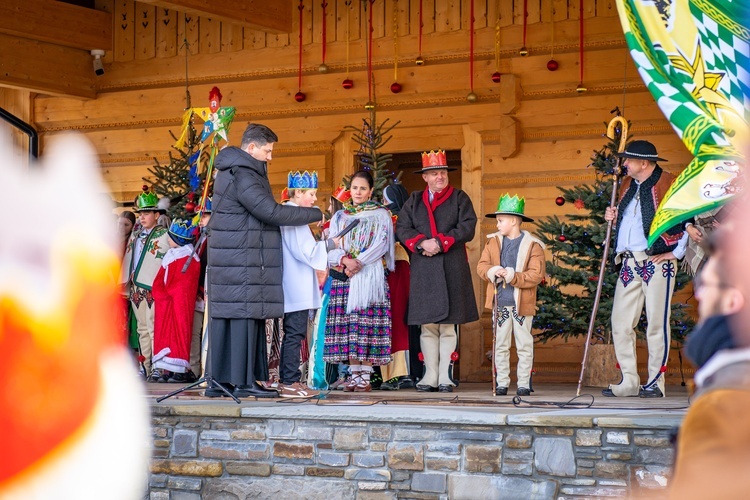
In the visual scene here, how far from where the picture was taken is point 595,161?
895 centimetres

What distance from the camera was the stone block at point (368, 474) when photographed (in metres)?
6.41

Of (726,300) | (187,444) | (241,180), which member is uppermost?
(241,180)

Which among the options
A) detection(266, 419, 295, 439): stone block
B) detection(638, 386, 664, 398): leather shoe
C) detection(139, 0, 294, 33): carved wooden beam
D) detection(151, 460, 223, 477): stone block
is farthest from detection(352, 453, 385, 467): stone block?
detection(139, 0, 294, 33): carved wooden beam

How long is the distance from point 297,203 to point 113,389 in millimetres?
5152

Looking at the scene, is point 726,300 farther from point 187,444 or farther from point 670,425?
point 187,444

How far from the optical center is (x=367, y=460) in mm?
6461

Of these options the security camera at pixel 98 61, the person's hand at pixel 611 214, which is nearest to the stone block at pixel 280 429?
the person's hand at pixel 611 214

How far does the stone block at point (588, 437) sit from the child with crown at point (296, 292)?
6.69 ft

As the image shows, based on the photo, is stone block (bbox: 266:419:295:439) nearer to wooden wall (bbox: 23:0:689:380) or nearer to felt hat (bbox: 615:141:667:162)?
felt hat (bbox: 615:141:667:162)

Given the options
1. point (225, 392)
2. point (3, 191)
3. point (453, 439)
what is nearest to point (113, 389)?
point (3, 191)

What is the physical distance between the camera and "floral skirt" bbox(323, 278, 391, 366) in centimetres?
841

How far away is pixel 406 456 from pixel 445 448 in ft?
0.78

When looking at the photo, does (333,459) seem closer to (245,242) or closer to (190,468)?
(190,468)

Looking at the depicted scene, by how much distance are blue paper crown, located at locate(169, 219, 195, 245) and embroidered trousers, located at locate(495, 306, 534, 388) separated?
9.95ft
